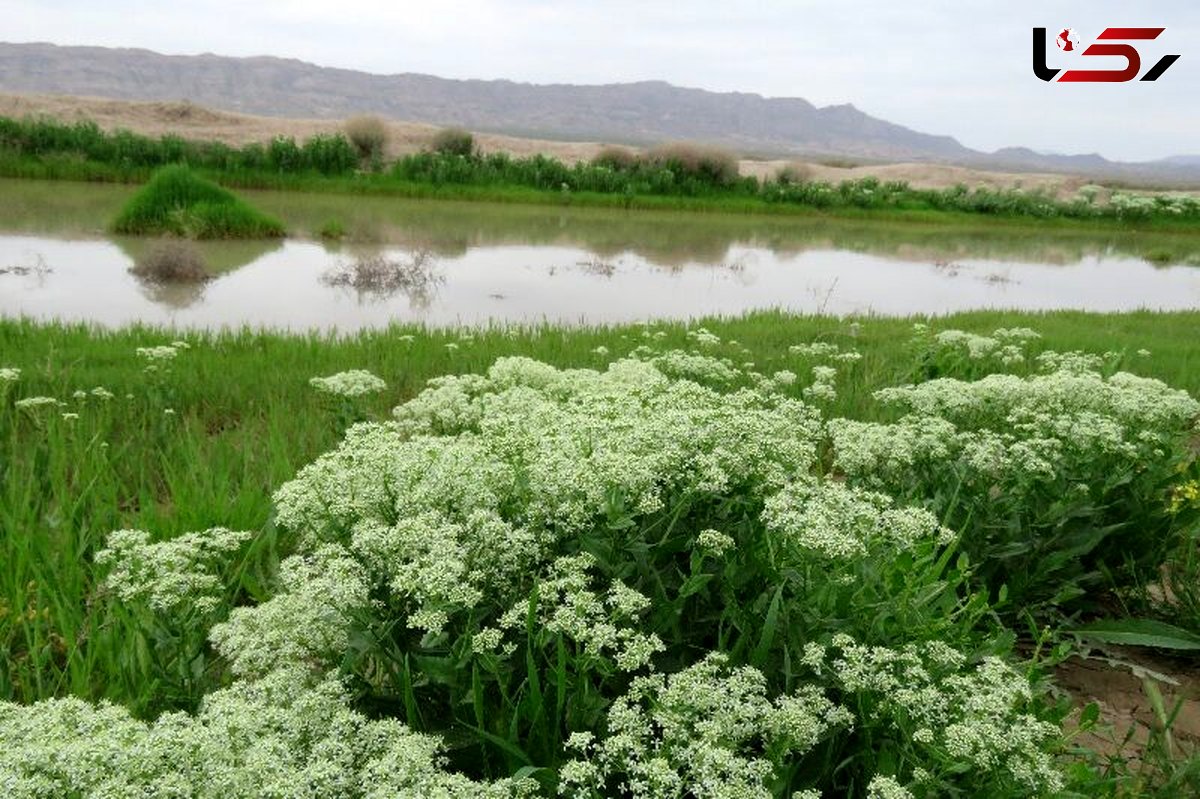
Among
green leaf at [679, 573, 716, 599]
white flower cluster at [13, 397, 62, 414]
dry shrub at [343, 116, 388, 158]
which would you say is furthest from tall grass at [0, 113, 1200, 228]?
green leaf at [679, 573, 716, 599]

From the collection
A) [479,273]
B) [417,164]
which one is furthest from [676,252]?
[417,164]

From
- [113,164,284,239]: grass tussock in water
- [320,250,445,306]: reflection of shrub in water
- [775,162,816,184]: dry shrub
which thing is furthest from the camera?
[775,162,816,184]: dry shrub

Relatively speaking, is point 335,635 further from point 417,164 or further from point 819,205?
point 819,205

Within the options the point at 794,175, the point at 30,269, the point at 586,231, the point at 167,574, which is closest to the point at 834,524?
the point at 167,574

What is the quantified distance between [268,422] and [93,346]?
214 centimetres

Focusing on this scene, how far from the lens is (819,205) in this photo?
2644cm

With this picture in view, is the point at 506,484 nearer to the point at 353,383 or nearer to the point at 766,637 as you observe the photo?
the point at 766,637

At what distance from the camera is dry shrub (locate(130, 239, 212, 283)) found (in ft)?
32.1

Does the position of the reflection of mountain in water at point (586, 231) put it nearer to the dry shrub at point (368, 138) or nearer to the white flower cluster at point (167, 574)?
the dry shrub at point (368, 138)

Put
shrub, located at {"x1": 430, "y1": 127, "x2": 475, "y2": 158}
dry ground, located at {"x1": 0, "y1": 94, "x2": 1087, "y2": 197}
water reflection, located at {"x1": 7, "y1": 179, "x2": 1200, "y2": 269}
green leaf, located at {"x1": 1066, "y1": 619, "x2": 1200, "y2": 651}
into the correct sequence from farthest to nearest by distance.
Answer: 1. shrub, located at {"x1": 430, "y1": 127, "x2": 475, "y2": 158}
2. dry ground, located at {"x1": 0, "y1": 94, "x2": 1087, "y2": 197}
3. water reflection, located at {"x1": 7, "y1": 179, "x2": 1200, "y2": 269}
4. green leaf, located at {"x1": 1066, "y1": 619, "x2": 1200, "y2": 651}

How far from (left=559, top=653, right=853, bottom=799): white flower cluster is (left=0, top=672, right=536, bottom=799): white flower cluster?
20 centimetres

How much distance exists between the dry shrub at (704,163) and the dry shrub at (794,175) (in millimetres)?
2859

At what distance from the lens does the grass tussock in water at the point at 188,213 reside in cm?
1240

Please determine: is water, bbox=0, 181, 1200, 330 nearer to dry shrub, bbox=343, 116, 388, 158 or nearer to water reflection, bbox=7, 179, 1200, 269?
water reflection, bbox=7, 179, 1200, 269
